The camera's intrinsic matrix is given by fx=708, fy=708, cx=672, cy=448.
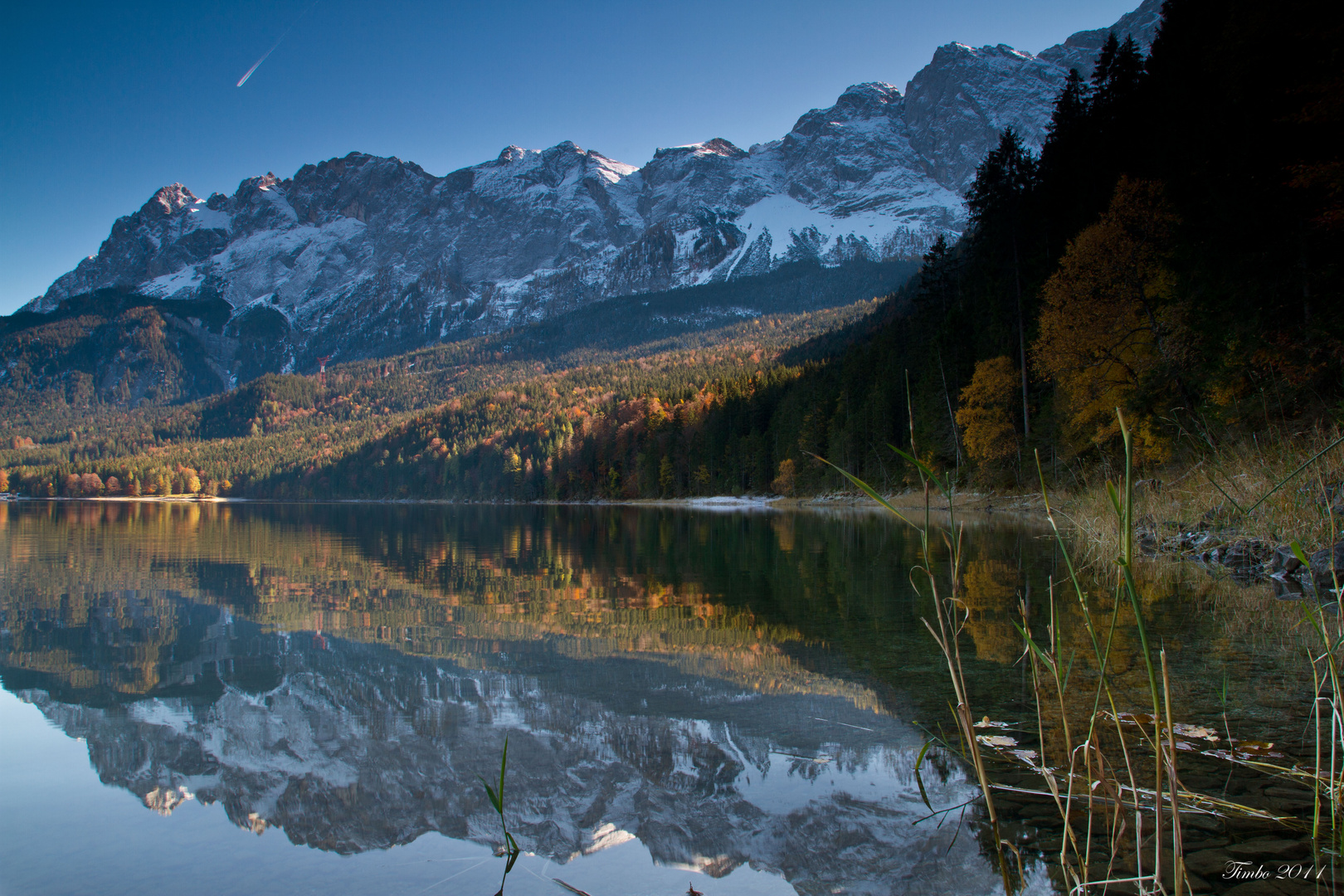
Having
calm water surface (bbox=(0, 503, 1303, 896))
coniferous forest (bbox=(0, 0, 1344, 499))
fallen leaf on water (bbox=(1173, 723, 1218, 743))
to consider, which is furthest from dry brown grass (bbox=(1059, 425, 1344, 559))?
fallen leaf on water (bbox=(1173, 723, 1218, 743))

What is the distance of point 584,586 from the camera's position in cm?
1151

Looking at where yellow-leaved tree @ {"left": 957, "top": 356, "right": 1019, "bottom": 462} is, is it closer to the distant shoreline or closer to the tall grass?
the distant shoreline

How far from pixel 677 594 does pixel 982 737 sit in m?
6.67

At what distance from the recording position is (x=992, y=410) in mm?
28203

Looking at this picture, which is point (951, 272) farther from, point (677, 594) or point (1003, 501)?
point (677, 594)

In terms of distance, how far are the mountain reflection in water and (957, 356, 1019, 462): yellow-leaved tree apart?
62.0 ft

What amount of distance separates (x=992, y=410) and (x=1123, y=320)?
1054 centimetres

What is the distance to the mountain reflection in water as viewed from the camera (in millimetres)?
3133

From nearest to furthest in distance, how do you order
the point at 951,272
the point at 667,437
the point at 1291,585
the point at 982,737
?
the point at 982,737 < the point at 1291,585 < the point at 951,272 < the point at 667,437

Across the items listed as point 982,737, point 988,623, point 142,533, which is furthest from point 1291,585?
point 142,533

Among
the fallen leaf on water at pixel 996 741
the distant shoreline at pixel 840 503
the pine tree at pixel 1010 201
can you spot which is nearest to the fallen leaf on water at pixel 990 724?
the fallen leaf on water at pixel 996 741

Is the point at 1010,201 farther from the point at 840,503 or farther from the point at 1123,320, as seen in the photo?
the point at 840,503

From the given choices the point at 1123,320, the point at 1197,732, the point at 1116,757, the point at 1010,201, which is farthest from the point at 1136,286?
the point at 1116,757

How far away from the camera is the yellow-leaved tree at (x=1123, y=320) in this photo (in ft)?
54.7
